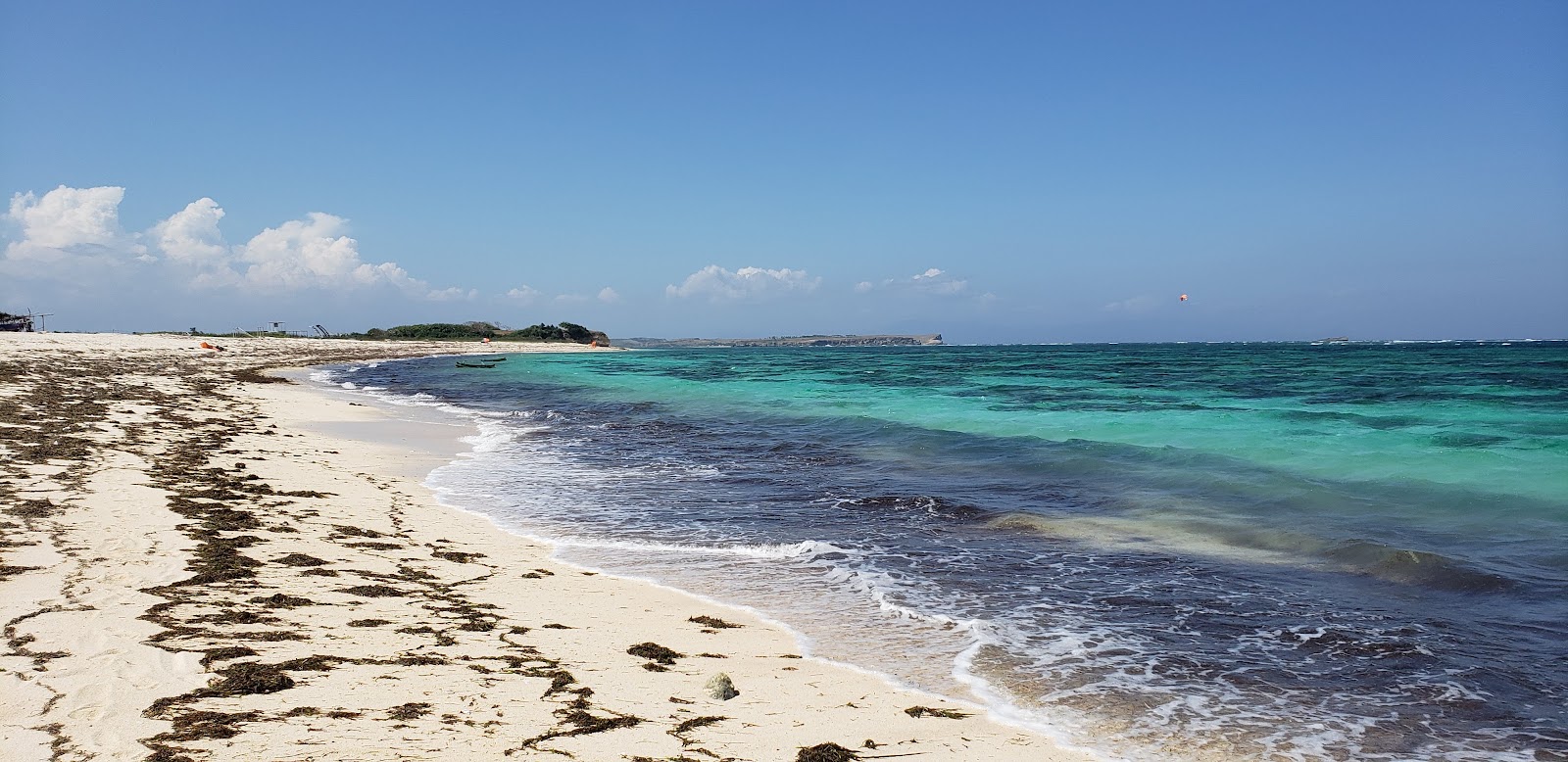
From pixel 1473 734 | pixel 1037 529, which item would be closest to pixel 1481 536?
pixel 1037 529

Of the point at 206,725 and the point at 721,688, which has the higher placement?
the point at 206,725

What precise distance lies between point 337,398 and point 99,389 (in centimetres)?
525

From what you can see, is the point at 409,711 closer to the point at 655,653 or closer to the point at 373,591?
the point at 655,653

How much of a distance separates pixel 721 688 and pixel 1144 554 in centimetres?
503

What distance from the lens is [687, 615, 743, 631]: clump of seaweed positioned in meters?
5.33

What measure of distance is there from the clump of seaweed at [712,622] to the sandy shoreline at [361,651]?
2 centimetres

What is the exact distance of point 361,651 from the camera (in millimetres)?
4285

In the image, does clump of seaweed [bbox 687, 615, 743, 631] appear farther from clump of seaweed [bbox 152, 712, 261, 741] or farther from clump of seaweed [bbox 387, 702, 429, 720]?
clump of seaweed [bbox 152, 712, 261, 741]

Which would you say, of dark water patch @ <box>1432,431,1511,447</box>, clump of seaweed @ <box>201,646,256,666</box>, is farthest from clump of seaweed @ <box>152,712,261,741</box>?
dark water patch @ <box>1432,431,1511,447</box>

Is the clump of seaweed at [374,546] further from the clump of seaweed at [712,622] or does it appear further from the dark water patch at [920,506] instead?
the dark water patch at [920,506]

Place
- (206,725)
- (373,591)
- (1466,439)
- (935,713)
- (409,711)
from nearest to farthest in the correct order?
(206,725) → (409,711) → (935,713) → (373,591) → (1466,439)

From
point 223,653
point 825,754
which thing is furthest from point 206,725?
point 825,754

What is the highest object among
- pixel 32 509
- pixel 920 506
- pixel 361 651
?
pixel 32 509

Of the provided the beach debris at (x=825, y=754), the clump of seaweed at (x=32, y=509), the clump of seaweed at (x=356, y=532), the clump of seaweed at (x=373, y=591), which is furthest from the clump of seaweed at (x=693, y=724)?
the clump of seaweed at (x=32, y=509)
